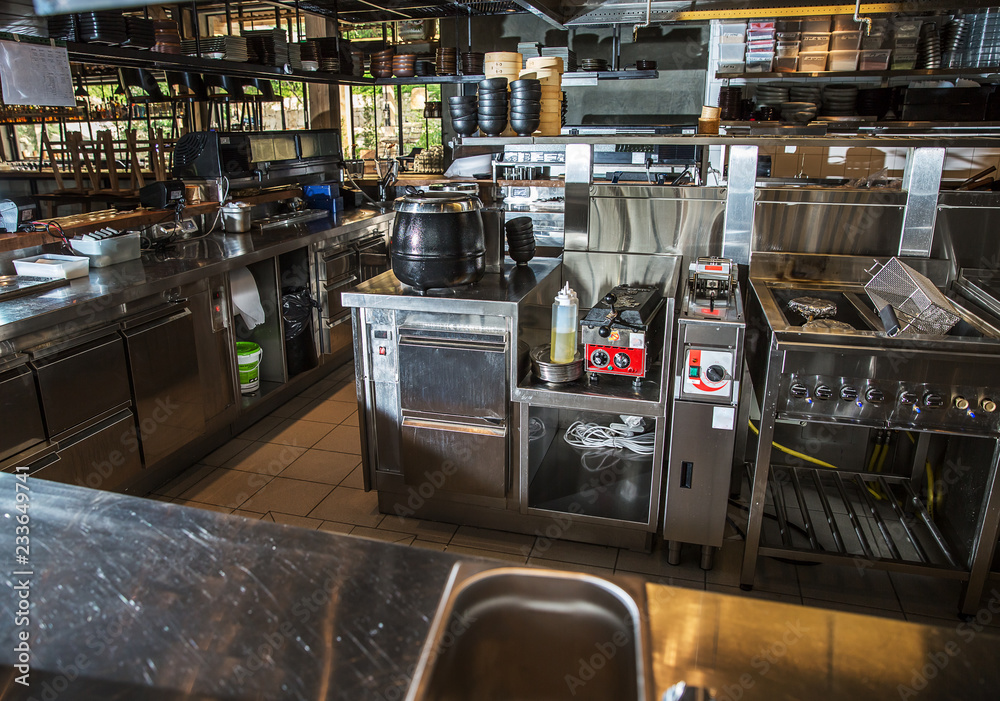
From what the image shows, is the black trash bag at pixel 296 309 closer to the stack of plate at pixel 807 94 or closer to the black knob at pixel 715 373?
the black knob at pixel 715 373

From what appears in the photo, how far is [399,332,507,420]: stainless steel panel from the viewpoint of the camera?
2.68 m

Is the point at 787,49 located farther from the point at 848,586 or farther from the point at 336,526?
the point at 336,526

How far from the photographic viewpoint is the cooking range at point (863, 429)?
7.49ft

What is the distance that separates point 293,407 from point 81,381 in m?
1.70

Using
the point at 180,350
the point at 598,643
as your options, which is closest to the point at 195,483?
the point at 180,350

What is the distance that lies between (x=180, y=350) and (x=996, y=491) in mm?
3405

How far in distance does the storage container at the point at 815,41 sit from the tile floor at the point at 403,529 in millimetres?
4738

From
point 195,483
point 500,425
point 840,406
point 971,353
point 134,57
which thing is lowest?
point 195,483

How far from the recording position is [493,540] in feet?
9.56

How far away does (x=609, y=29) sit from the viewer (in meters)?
7.96

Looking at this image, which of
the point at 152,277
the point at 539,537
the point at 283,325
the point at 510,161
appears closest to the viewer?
the point at 539,537

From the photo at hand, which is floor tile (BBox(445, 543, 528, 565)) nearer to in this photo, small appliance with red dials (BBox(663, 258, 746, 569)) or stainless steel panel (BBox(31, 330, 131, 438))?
small appliance with red dials (BBox(663, 258, 746, 569))

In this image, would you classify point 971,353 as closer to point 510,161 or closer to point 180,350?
point 180,350

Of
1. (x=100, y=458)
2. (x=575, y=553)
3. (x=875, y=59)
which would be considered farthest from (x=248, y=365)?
(x=875, y=59)
